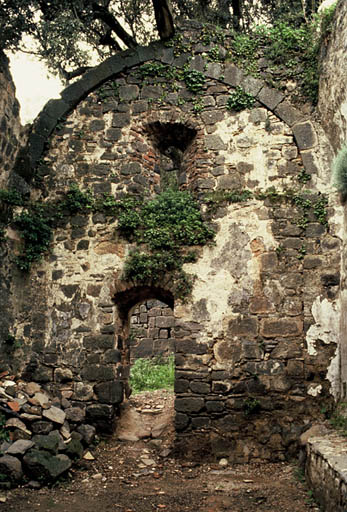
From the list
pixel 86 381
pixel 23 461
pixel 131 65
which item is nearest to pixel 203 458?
pixel 86 381

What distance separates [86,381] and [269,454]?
2.79 m

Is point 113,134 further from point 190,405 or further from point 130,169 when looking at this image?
point 190,405

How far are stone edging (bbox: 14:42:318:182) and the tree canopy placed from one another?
37cm

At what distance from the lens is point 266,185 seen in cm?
705

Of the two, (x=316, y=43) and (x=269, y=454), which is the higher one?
(x=316, y=43)

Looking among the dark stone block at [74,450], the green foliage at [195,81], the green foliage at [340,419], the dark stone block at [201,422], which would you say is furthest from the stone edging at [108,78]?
the dark stone block at [201,422]

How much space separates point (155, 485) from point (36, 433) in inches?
63.8

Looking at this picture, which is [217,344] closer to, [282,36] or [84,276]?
[84,276]

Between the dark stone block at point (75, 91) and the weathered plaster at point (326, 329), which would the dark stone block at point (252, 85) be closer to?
the dark stone block at point (75, 91)

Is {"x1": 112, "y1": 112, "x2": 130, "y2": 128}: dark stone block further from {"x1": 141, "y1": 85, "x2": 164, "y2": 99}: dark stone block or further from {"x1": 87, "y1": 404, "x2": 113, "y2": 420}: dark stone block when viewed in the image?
{"x1": 87, "y1": 404, "x2": 113, "y2": 420}: dark stone block

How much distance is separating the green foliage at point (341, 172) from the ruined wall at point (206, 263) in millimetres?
467

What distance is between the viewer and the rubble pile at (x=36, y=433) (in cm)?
Result: 530

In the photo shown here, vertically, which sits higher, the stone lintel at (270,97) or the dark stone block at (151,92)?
the dark stone block at (151,92)

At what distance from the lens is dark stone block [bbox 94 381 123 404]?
6727 millimetres
